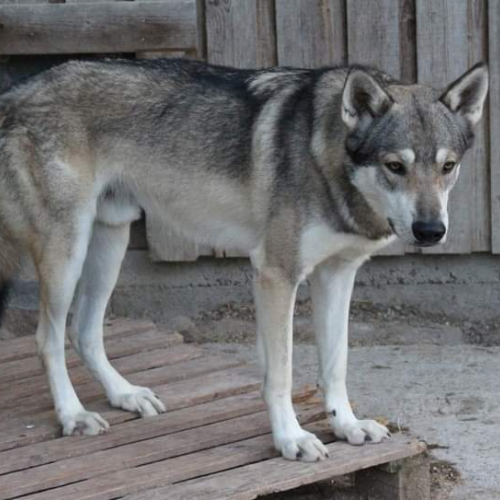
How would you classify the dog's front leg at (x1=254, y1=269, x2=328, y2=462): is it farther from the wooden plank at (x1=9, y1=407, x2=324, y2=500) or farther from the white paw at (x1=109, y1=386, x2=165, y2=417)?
the white paw at (x1=109, y1=386, x2=165, y2=417)

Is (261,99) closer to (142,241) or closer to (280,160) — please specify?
(280,160)

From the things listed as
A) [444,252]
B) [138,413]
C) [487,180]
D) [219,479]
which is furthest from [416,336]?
[219,479]

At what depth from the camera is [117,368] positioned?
5.70m

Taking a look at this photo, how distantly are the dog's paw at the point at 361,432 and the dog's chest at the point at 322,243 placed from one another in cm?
64

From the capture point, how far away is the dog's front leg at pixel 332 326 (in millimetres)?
4805

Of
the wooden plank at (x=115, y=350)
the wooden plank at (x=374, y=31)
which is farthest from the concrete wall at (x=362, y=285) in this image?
the wooden plank at (x=115, y=350)

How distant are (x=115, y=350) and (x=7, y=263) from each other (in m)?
1.04

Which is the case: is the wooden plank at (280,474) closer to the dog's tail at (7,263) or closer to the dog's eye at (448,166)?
the dog's eye at (448,166)

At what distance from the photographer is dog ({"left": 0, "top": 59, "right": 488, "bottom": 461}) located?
4418 millimetres

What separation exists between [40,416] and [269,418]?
1018 mm

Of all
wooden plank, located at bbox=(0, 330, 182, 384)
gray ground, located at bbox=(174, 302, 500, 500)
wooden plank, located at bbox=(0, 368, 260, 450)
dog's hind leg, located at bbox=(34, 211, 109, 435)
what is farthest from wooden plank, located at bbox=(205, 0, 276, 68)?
dog's hind leg, located at bbox=(34, 211, 109, 435)

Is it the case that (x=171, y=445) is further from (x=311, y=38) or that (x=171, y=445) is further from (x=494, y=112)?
(x=494, y=112)

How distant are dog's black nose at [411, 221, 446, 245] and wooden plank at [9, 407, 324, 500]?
3.51 ft

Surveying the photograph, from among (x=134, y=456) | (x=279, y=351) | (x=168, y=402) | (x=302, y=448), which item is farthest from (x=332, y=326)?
(x=134, y=456)
